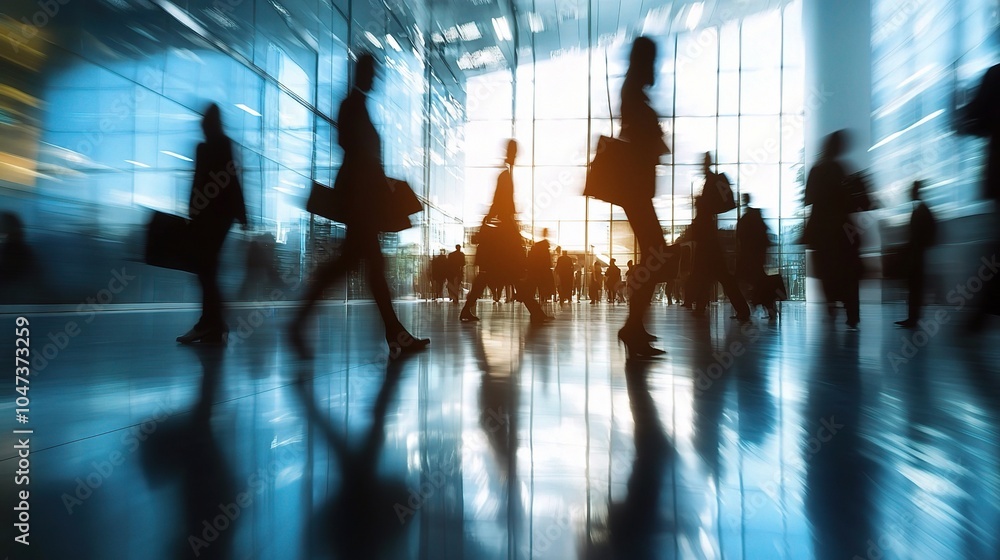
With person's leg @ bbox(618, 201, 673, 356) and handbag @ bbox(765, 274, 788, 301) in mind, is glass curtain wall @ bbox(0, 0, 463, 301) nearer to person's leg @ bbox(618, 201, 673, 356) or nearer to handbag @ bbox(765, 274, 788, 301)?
person's leg @ bbox(618, 201, 673, 356)

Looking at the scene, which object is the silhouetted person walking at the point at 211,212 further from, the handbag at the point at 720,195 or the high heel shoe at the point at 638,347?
the handbag at the point at 720,195

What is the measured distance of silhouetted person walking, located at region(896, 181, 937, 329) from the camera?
5.30 meters

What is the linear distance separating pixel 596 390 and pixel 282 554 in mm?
1591

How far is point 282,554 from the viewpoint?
0.85 metres

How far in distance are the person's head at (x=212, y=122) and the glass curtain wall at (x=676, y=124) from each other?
14.9m

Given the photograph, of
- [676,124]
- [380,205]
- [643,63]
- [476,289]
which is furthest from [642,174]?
[676,124]

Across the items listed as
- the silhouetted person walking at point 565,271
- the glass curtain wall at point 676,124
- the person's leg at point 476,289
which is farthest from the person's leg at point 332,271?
the glass curtain wall at point 676,124

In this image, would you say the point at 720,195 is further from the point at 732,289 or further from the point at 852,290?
the point at 852,290

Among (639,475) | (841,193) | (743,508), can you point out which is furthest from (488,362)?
(841,193)

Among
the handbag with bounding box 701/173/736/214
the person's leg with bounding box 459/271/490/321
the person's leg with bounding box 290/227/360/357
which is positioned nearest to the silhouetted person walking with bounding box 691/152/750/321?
the handbag with bounding box 701/173/736/214

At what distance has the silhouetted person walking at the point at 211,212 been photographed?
4.20m

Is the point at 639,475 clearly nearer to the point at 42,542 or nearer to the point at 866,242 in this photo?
the point at 42,542

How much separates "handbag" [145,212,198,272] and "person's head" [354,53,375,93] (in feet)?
5.83

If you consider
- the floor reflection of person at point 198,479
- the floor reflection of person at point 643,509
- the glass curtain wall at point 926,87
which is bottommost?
the floor reflection of person at point 198,479
